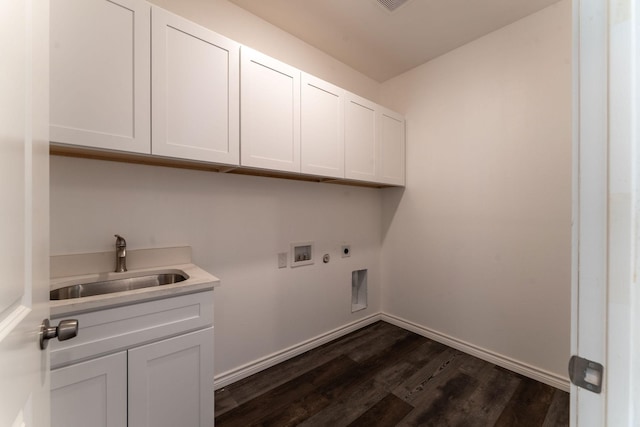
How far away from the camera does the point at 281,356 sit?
2088 millimetres

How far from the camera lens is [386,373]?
1.95 m

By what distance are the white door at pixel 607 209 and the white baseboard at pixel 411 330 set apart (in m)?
1.92

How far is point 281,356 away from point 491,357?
5.78 ft

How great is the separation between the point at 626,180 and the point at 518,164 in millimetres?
1914

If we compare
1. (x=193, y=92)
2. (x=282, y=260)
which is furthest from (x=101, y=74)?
(x=282, y=260)

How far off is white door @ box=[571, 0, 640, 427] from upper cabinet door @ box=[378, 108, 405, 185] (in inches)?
77.3

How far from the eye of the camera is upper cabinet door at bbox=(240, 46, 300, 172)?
1.58 m

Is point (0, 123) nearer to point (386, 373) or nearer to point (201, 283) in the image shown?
point (201, 283)

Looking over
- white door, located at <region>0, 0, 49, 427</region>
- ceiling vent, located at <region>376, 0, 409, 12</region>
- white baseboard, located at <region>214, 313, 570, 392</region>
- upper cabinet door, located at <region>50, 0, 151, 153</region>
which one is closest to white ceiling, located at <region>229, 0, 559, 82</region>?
ceiling vent, located at <region>376, 0, 409, 12</region>

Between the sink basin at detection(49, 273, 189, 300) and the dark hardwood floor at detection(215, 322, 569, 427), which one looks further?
the dark hardwood floor at detection(215, 322, 569, 427)

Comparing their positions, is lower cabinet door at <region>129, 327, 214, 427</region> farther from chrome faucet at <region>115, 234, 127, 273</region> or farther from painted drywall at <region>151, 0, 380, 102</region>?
painted drywall at <region>151, 0, 380, 102</region>

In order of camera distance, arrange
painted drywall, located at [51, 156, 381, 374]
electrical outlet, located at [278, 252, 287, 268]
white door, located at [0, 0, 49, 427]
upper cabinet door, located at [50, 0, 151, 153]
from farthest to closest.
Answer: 1. electrical outlet, located at [278, 252, 287, 268]
2. painted drywall, located at [51, 156, 381, 374]
3. upper cabinet door, located at [50, 0, 151, 153]
4. white door, located at [0, 0, 49, 427]

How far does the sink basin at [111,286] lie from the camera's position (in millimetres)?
1227

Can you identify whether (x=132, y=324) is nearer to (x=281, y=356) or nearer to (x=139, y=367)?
(x=139, y=367)
